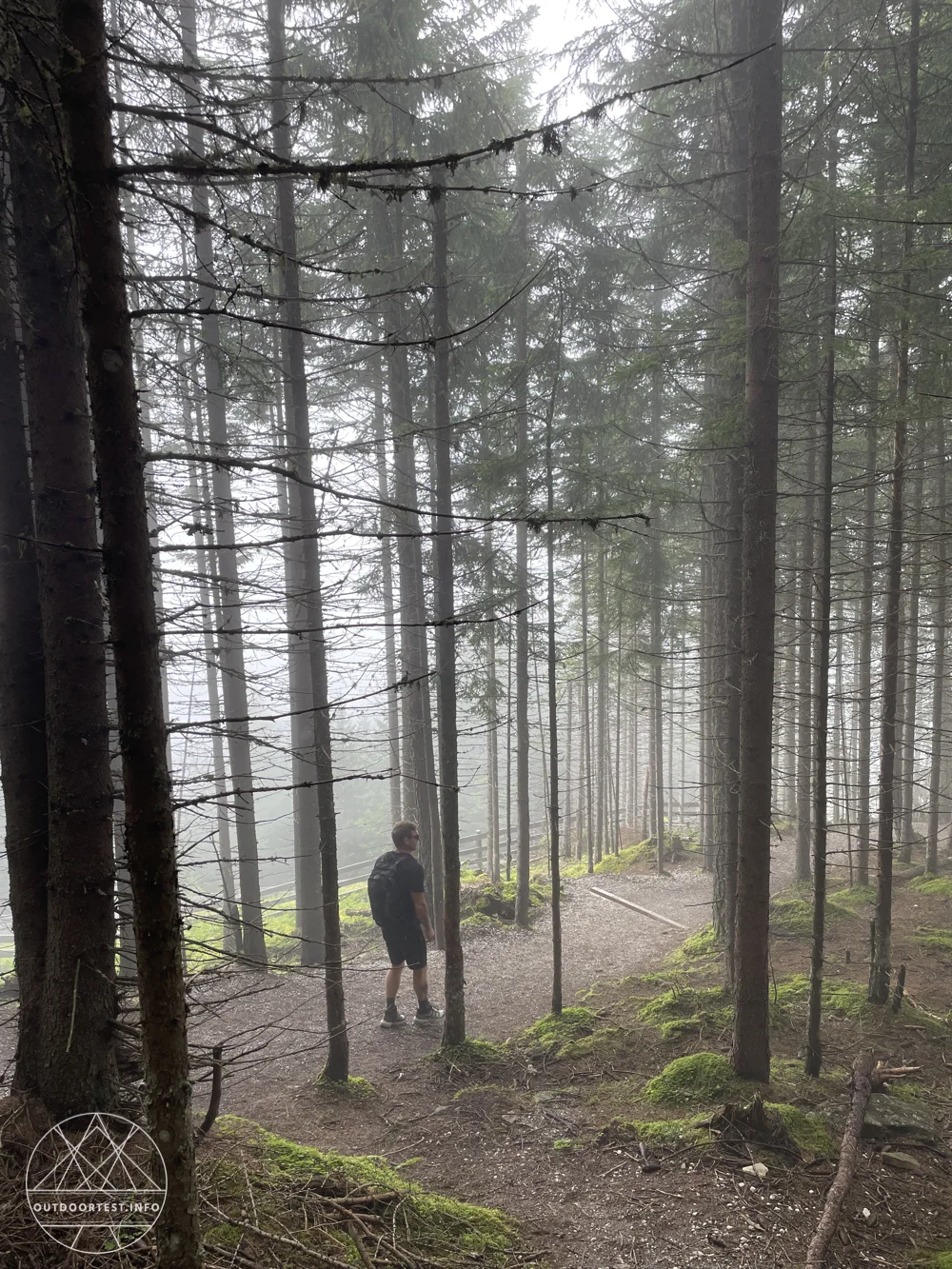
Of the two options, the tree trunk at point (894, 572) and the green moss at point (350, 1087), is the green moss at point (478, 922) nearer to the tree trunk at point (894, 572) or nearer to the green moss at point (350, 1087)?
the green moss at point (350, 1087)

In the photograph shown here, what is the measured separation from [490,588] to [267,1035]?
293 inches

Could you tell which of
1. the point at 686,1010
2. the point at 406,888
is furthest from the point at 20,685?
the point at 686,1010

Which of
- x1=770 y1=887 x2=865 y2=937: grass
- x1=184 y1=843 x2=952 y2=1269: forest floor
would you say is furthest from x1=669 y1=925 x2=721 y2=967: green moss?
x1=770 y1=887 x2=865 y2=937: grass

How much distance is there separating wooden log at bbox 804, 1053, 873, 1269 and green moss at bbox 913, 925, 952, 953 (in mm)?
4096

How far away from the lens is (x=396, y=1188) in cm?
439

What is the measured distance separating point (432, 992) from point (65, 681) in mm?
8589

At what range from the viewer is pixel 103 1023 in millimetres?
3617

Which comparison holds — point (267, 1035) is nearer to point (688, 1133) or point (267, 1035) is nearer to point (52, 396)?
point (688, 1133)

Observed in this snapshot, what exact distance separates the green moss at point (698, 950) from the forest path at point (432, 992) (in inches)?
15.6

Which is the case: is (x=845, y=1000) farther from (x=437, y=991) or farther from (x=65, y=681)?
(x=65, y=681)

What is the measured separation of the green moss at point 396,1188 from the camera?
4023mm

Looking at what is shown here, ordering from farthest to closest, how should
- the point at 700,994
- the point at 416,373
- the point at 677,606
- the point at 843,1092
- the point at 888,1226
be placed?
the point at 677,606, the point at 416,373, the point at 700,994, the point at 843,1092, the point at 888,1226

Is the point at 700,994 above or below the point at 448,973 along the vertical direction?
below

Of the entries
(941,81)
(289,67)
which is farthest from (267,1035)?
(941,81)
